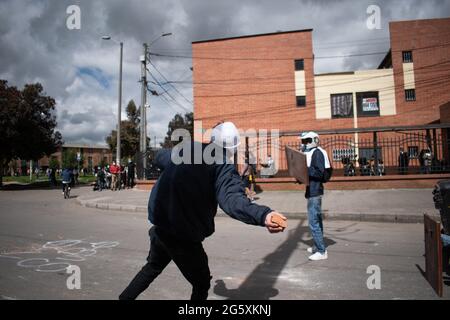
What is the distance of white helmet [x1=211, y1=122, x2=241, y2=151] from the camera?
256cm

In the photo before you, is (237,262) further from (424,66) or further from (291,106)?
(424,66)

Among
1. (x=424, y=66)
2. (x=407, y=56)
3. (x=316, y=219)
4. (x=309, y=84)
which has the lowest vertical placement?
(x=316, y=219)

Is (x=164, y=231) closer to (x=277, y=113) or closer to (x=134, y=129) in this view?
(x=277, y=113)

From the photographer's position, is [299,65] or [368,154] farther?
[299,65]

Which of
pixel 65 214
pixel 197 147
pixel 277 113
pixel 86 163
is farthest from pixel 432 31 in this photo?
pixel 86 163

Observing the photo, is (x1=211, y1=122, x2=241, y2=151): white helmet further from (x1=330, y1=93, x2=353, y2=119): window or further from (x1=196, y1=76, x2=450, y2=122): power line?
(x1=330, y1=93, x2=353, y2=119): window

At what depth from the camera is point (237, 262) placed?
500 cm

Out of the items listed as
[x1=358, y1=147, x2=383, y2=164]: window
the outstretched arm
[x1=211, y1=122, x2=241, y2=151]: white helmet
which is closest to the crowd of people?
[x1=358, y1=147, x2=383, y2=164]: window

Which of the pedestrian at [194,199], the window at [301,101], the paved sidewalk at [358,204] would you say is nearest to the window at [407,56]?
the window at [301,101]

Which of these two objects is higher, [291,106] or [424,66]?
[424,66]

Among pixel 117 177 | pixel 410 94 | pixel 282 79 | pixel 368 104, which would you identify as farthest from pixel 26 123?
pixel 410 94

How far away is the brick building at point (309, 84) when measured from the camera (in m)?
27.2

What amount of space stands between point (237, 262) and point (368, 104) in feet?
88.8

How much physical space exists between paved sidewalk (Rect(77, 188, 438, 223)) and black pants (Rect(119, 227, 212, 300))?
7.04 meters
